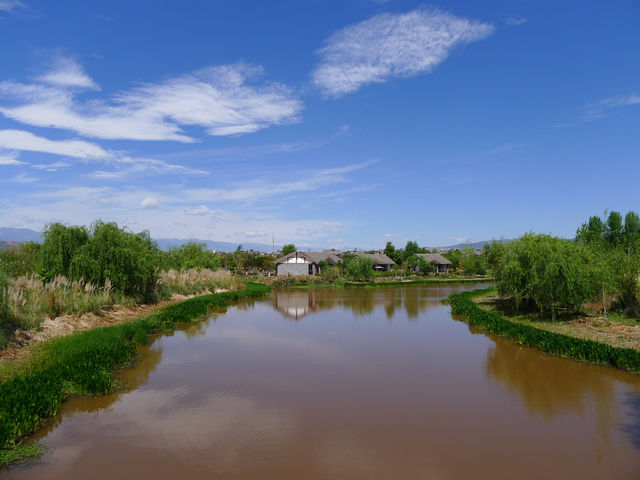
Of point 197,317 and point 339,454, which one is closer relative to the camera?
point 339,454

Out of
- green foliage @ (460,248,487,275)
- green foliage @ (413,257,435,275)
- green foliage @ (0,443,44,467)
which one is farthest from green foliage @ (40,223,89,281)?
green foliage @ (460,248,487,275)

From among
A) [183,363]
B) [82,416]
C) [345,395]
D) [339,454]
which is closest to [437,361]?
[345,395]

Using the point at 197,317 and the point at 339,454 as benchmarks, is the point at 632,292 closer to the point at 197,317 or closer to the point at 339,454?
the point at 339,454

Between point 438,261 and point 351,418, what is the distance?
3485 inches

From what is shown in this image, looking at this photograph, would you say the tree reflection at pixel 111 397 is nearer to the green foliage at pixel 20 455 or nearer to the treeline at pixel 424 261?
the green foliage at pixel 20 455

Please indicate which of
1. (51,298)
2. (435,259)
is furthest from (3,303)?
(435,259)

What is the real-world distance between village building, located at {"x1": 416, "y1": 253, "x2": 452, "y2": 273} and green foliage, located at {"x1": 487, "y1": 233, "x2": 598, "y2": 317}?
2739 inches

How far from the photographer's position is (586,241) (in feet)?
89.9

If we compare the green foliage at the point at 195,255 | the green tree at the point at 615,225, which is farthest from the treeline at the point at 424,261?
the green foliage at the point at 195,255

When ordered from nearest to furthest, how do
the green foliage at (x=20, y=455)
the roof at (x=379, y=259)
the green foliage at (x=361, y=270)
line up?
the green foliage at (x=20, y=455), the green foliage at (x=361, y=270), the roof at (x=379, y=259)

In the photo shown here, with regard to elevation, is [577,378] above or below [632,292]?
below

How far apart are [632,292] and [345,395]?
702 inches

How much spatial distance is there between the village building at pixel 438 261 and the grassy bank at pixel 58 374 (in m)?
82.6

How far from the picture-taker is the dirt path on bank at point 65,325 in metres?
13.5
